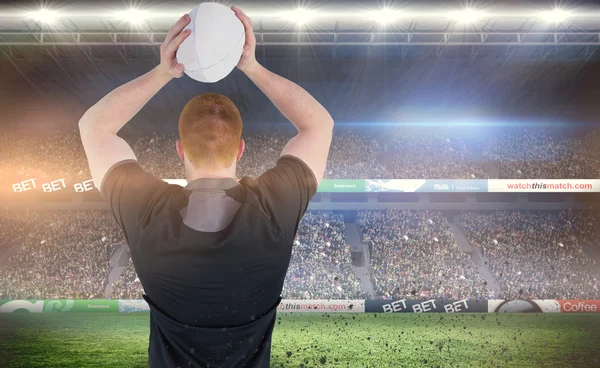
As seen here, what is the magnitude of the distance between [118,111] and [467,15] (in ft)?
58.5

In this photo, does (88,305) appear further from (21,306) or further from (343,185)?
(343,185)

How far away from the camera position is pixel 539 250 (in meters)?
23.2

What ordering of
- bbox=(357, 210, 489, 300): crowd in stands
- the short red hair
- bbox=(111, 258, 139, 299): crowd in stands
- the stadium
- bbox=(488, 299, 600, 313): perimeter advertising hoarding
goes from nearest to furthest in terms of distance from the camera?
the short red hair
the stadium
bbox=(488, 299, 600, 313): perimeter advertising hoarding
bbox=(111, 258, 139, 299): crowd in stands
bbox=(357, 210, 489, 300): crowd in stands

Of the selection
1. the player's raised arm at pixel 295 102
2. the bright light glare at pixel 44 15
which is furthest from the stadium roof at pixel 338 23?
the player's raised arm at pixel 295 102

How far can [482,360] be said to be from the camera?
38.8 ft

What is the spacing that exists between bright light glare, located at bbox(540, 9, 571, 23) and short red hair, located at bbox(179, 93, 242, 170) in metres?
18.8

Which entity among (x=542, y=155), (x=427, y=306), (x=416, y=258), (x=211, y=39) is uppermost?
(x=542, y=155)

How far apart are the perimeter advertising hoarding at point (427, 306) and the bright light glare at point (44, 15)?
1470 centimetres

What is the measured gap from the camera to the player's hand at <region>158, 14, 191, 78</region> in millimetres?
1578

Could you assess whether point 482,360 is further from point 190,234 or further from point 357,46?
point 357,46

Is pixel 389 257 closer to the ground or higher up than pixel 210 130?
higher up

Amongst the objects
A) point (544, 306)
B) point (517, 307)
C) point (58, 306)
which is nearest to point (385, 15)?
point (517, 307)

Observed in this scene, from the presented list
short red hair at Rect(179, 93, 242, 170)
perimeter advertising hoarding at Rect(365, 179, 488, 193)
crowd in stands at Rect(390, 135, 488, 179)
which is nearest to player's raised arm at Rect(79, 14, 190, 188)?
short red hair at Rect(179, 93, 242, 170)

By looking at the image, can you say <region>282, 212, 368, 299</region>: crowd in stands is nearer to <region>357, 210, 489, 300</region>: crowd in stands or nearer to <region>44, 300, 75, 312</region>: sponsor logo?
<region>357, 210, 489, 300</region>: crowd in stands
